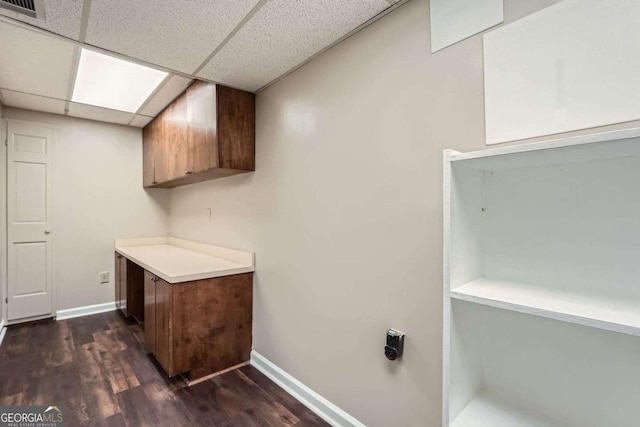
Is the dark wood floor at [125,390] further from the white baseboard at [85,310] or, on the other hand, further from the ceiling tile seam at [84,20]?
the ceiling tile seam at [84,20]

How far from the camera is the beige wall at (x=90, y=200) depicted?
3520 millimetres

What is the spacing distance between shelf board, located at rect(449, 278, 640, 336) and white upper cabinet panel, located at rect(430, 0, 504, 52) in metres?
0.99

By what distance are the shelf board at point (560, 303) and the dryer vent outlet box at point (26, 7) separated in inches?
88.4

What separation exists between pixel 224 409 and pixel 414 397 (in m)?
1.24

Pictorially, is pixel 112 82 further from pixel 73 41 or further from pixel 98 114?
pixel 98 114

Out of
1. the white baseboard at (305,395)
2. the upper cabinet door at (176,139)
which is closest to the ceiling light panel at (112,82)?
the upper cabinet door at (176,139)

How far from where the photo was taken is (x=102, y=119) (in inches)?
143

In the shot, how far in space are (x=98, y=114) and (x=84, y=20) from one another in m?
2.27

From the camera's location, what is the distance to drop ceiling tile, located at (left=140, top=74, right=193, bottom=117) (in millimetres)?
2532

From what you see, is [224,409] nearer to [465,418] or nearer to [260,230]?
[260,230]

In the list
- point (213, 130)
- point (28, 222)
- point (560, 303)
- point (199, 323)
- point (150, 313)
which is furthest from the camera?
point (28, 222)

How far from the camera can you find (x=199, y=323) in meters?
2.22

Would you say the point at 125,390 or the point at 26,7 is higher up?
the point at 26,7

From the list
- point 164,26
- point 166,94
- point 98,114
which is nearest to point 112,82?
point 166,94
